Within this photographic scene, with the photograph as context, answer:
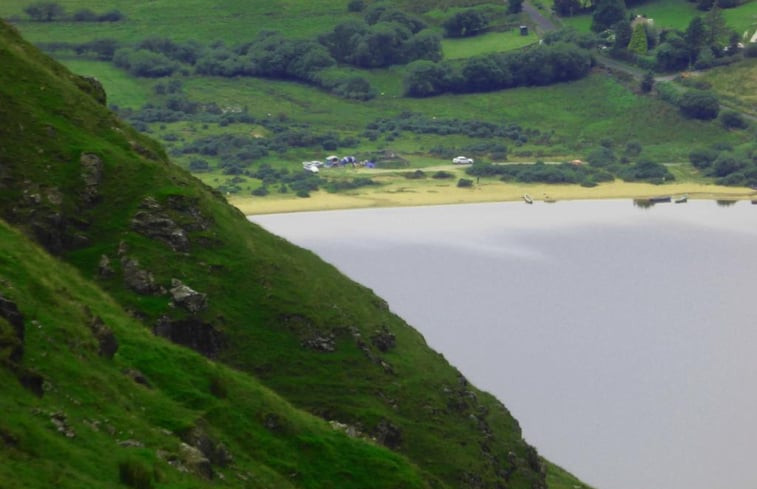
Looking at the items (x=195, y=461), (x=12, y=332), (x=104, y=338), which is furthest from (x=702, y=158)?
(x=12, y=332)

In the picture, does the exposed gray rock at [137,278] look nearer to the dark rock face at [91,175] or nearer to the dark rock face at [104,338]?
the dark rock face at [91,175]

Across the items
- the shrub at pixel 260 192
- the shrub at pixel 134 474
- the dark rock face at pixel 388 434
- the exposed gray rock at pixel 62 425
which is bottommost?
the shrub at pixel 260 192

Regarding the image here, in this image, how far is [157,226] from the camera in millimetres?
65250

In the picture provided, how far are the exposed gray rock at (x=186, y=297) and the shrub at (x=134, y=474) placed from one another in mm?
18352

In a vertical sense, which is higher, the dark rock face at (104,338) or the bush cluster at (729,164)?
the dark rock face at (104,338)

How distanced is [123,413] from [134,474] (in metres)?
4.04

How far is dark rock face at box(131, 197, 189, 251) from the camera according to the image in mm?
64812

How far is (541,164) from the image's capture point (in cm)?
18988

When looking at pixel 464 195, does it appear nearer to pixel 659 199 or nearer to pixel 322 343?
pixel 659 199

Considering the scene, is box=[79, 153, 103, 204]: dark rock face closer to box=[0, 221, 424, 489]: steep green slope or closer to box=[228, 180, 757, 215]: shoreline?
box=[0, 221, 424, 489]: steep green slope

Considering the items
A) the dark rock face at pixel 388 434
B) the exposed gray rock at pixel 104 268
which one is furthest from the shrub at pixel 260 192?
the exposed gray rock at pixel 104 268

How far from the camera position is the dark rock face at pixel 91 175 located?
64.8 m

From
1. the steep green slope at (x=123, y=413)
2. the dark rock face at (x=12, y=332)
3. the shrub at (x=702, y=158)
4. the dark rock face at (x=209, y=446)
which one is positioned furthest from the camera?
the shrub at (x=702, y=158)

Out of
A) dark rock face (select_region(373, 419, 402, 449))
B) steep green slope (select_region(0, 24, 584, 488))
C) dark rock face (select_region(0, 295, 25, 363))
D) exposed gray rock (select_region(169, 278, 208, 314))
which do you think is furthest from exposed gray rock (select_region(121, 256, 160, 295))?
dark rock face (select_region(0, 295, 25, 363))
